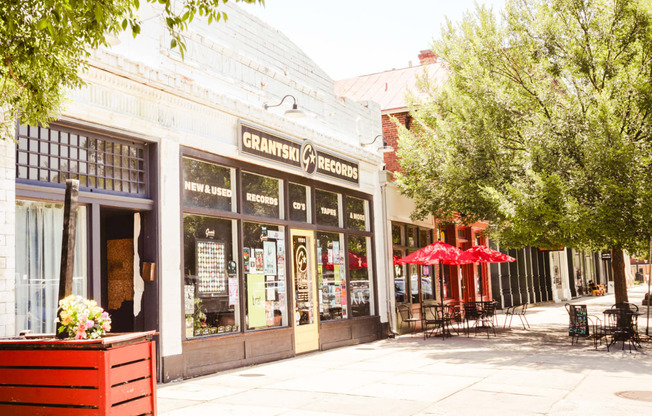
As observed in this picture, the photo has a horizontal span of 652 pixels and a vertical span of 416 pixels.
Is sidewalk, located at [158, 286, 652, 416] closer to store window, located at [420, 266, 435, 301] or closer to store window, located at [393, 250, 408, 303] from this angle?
store window, located at [393, 250, 408, 303]

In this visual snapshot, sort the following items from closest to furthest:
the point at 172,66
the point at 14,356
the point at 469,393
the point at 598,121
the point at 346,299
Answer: the point at 14,356
the point at 469,393
the point at 172,66
the point at 598,121
the point at 346,299

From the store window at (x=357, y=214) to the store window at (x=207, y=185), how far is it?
471 cm

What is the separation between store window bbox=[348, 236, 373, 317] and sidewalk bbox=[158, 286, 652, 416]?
75.3 inches

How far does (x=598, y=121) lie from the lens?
43.3 ft

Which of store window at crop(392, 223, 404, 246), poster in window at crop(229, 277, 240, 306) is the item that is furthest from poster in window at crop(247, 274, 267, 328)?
store window at crop(392, 223, 404, 246)

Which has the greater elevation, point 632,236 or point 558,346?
point 632,236

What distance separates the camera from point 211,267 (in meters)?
10.9

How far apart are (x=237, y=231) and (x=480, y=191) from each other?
645 cm

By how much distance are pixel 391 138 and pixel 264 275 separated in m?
11.2

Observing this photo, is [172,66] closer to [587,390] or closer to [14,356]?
[14,356]

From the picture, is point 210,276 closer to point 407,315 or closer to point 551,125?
point 551,125

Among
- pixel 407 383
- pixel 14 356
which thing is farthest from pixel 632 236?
pixel 14 356

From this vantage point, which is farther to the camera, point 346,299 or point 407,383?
point 346,299

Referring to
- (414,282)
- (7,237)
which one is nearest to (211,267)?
(7,237)
